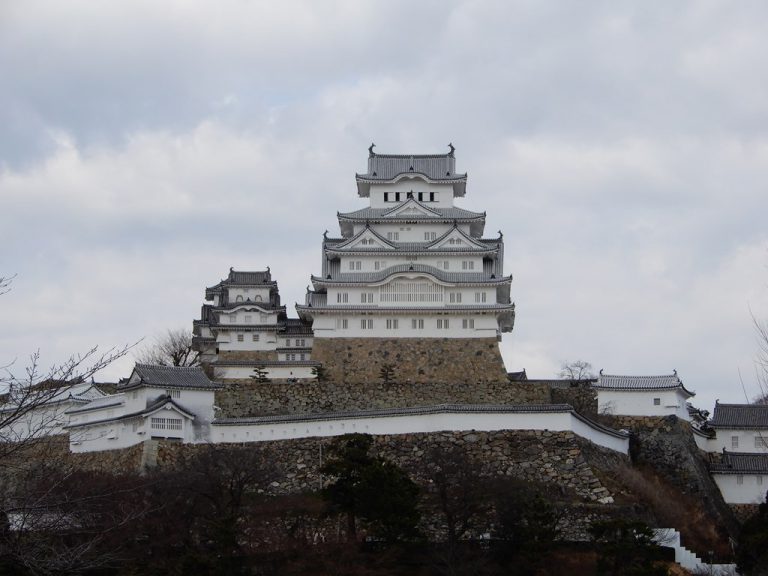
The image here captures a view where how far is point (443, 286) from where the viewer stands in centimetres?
4312

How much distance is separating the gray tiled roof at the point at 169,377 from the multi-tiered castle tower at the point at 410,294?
580 centimetres

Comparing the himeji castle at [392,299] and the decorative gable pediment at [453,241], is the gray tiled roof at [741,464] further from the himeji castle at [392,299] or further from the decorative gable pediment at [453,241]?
the decorative gable pediment at [453,241]

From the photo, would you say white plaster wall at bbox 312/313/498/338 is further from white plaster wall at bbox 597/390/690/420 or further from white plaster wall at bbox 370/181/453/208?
white plaster wall at bbox 370/181/453/208

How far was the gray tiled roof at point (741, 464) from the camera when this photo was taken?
3856cm

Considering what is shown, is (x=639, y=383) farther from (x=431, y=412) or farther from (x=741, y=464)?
(x=431, y=412)

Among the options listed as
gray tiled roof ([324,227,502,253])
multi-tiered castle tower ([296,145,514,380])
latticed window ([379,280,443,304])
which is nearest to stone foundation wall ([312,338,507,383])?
multi-tiered castle tower ([296,145,514,380])

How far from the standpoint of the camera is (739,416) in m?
40.6

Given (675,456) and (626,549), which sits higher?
(675,456)

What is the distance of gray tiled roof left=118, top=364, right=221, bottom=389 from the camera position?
3653cm

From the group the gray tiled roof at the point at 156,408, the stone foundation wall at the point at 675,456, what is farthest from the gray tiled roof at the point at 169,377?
the stone foundation wall at the point at 675,456

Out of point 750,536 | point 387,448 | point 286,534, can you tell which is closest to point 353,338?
point 387,448

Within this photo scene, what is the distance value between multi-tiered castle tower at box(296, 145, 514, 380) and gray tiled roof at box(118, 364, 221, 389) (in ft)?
19.0

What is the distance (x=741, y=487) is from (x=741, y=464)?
2.59ft

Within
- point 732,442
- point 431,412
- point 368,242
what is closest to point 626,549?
point 431,412
